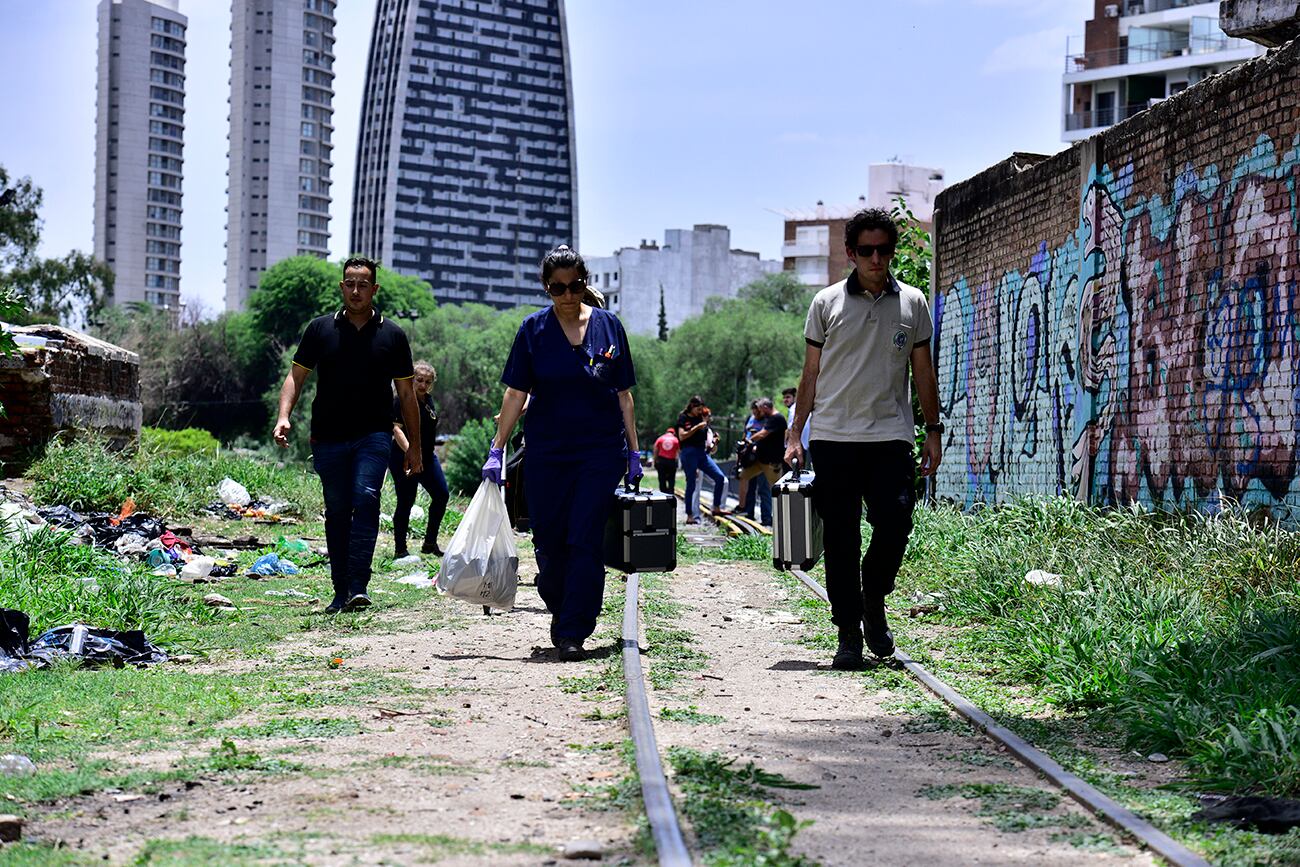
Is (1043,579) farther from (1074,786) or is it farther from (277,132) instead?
(277,132)

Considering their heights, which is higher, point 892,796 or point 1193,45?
point 1193,45

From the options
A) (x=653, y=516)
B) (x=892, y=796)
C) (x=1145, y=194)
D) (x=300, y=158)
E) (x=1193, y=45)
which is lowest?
(x=892, y=796)

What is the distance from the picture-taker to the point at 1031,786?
484 centimetres

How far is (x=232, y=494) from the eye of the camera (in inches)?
700

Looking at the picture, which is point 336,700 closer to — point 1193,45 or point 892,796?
point 892,796

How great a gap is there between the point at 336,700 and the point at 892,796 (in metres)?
2.53

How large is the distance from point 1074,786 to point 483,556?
4130mm

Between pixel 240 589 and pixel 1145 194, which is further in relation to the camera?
pixel 1145 194

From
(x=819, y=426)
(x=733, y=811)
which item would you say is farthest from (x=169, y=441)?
(x=733, y=811)

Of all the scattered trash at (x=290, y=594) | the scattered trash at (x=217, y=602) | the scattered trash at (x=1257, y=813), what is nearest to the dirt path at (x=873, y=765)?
the scattered trash at (x=1257, y=813)

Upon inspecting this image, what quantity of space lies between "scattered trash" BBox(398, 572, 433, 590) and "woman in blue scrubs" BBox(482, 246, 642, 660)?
3.81 m

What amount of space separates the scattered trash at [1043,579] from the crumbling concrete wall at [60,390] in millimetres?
10542

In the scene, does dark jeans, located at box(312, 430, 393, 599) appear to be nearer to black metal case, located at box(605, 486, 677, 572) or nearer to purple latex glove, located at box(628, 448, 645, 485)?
black metal case, located at box(605, 486, 677, 572)

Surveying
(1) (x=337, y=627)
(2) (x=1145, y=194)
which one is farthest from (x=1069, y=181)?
(1) (x=337, y=627)
